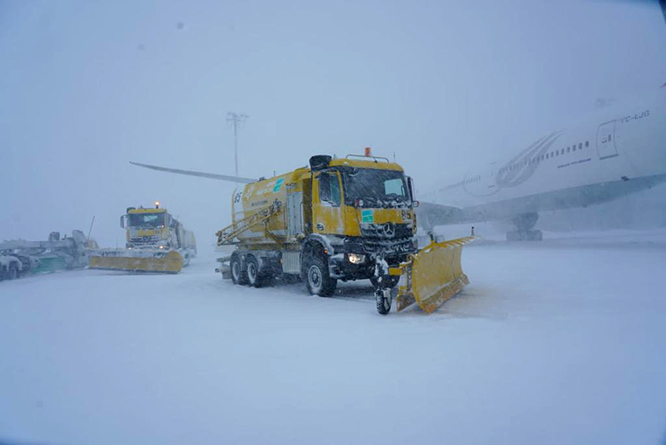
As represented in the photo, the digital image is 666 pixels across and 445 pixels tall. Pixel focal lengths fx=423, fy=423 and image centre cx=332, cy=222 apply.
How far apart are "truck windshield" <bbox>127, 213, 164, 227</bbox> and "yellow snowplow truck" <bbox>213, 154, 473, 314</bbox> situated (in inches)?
459

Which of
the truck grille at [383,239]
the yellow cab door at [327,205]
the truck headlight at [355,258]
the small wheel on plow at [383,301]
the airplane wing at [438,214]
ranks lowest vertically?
the small wheel on plow at [383,301]

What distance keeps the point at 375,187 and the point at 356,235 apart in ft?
4.25

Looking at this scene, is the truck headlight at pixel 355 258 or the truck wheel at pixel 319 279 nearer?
the truck headlight at pixel 355 258

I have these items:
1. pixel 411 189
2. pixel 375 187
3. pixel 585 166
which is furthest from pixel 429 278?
pixel 585 166

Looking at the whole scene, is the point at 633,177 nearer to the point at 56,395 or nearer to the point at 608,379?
the point at 608,379

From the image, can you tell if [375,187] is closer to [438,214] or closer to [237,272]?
[237,272]

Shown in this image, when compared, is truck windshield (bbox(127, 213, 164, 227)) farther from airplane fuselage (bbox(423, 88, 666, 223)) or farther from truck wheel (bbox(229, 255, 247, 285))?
airplane fuselage (bbox(423, 88, 666, 223))

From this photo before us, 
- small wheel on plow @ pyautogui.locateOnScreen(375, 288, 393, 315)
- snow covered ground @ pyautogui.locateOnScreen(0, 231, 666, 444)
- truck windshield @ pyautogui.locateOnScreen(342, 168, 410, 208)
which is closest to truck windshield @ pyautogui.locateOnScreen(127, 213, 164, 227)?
snow covered ground @ pyautogui.locateOnScreen(0, 231, 666, 444)

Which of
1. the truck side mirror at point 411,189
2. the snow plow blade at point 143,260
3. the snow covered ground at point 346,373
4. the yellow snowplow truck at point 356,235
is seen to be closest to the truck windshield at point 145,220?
the snow plow blade at point 143,260

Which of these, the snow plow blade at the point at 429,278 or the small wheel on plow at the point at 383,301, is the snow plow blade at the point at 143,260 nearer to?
the snow plow blade at the point at 429,278

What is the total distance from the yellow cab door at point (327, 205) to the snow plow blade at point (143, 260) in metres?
9.39

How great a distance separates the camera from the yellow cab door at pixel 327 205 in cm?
893

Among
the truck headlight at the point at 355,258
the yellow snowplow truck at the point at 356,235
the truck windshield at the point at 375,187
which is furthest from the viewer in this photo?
the truck windshield at the point at 375,187

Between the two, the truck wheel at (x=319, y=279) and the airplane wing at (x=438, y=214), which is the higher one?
the airplane wing at (x=438, y=214)
